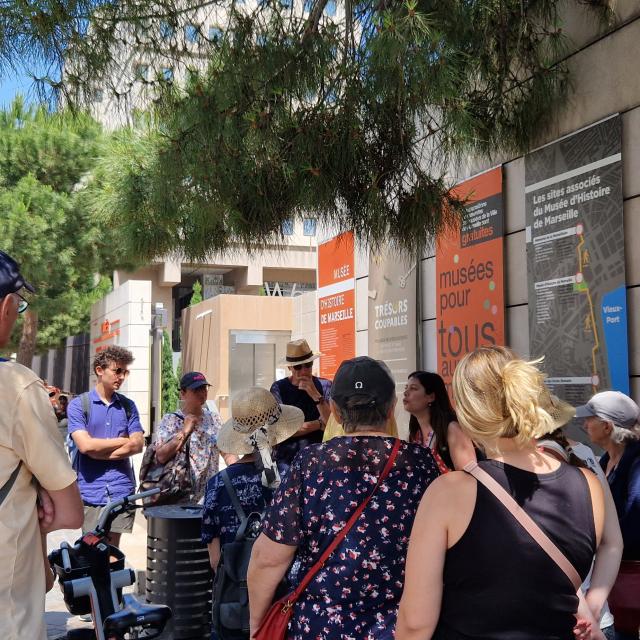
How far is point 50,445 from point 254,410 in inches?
68.0

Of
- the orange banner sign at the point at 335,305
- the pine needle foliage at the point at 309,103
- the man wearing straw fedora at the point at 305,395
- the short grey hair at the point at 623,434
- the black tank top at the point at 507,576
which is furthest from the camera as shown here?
the orange banner sign at the point at 335,305

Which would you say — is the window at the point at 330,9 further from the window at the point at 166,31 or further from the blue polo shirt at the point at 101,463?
the blue polo shirt at the point at 101,463

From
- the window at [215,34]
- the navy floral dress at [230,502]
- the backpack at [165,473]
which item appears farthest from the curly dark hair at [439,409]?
the window at [215,34]

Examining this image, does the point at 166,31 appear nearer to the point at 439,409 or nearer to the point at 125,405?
the point at 125,405

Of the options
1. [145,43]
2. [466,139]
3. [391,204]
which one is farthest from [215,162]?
[466,139]

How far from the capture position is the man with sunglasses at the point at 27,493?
2.09 meters

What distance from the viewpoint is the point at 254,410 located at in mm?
3832

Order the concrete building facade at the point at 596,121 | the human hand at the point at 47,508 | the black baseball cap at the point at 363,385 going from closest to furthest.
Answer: the human hand at the point at 47,508 → the black baseball cap at the point at 363,385 → the concrete building facade at the point at 596,121

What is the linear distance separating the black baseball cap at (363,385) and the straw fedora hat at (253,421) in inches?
43.7

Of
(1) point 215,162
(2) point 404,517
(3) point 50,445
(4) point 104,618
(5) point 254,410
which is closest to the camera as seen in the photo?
(3) point 50,445

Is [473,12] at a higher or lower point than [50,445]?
higher

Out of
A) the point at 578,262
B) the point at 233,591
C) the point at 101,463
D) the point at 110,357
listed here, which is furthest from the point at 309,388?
the point at 233,591

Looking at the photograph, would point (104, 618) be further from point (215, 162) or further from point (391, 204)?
point (391, 204)

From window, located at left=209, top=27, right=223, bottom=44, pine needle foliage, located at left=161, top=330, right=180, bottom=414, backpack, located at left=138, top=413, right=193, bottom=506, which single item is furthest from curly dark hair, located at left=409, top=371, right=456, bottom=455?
pine needle foliage, located at left=161, top=330, right=180, bottom=414
